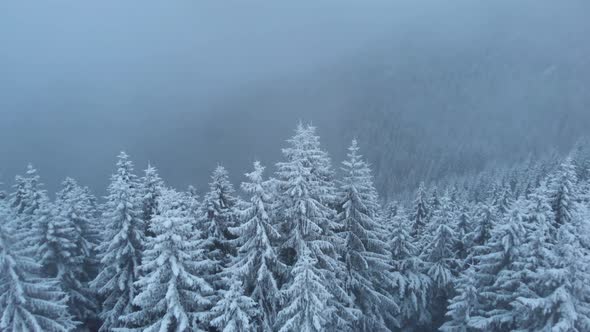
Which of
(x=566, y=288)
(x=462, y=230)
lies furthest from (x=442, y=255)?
(x=566, y=288)

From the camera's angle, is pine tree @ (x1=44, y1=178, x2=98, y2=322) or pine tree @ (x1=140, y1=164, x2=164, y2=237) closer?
pine tree @ (x1=44, y1=178, x2=98, y2=322)

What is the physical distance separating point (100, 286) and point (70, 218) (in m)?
4.97

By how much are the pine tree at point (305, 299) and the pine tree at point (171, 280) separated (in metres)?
3.55

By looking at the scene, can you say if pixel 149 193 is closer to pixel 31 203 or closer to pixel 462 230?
pixel 31 203

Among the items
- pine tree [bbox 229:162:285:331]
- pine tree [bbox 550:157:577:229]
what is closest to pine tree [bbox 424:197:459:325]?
pine tree [bbox 550:157:577:229]

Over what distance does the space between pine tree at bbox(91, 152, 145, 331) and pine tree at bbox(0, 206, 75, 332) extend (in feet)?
11.2

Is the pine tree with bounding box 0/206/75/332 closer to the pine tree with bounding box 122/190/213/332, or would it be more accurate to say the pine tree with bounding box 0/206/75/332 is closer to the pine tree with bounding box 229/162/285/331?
the pine tree with bounding box 122/190/213/332

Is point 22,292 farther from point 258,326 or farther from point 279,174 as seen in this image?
point 279,174

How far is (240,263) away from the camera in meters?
17.0

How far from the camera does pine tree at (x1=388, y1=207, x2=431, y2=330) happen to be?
26.5 m

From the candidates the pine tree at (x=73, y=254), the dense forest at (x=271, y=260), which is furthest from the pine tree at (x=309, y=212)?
the pine tree at (x=73, y=254)

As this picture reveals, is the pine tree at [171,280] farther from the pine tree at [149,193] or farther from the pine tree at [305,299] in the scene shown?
the pine tree at [149,193]

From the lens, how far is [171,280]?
50.1 ft

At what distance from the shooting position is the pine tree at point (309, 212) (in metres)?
16.9
